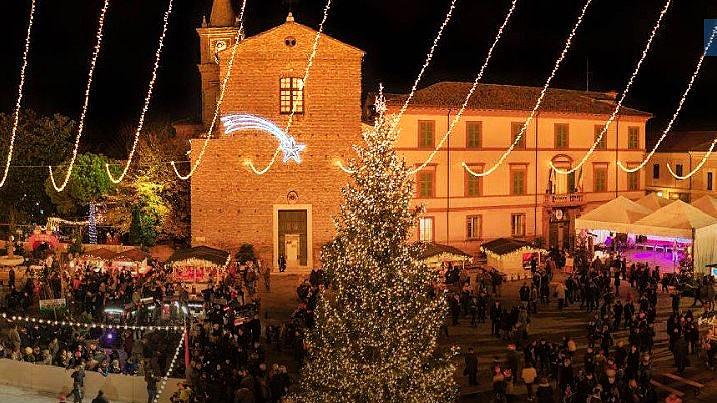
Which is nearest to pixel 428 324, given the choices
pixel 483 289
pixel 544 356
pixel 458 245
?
pixel 544 356

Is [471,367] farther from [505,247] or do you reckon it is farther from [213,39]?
[213,39]

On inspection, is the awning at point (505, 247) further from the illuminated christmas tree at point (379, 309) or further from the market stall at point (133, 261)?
the illuminated christmas tree at point (379, 309)

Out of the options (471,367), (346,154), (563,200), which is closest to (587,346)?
(471,367)

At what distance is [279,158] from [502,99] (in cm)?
1109

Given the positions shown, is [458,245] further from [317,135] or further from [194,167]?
[194,167]

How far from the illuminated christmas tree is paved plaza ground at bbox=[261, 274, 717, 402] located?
3.76 meters

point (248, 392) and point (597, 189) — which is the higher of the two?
point (597, 189)

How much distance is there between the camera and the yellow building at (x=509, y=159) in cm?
3425

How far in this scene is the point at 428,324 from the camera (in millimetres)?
13422

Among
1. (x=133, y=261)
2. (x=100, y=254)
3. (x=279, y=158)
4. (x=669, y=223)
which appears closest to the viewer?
(x=133, y=261)

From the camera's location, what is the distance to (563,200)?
37.7 m

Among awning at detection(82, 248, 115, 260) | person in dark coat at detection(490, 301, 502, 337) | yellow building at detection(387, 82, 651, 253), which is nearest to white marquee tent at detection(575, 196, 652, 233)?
yellow building at detection(387, 82, 651, 253)

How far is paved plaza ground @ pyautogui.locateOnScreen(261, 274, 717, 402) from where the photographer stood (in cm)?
1745

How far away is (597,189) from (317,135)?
1512 cm
